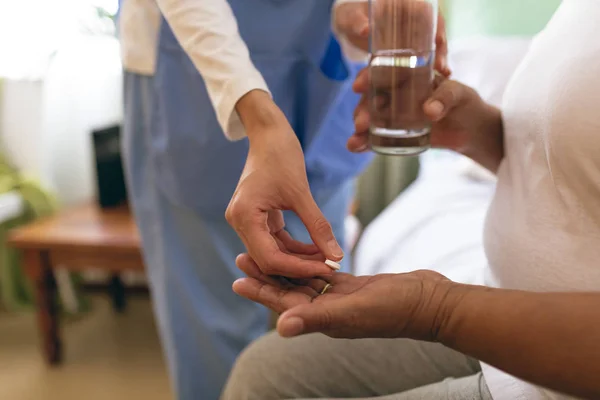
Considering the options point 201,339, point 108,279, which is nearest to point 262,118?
point 201,339

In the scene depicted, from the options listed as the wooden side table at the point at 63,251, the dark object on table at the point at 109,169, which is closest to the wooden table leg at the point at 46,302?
the wooden side table at the point at 63,251

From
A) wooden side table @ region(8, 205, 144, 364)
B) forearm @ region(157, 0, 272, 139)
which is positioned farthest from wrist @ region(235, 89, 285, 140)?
wooden side table @ region(8, 205, 144, 364)

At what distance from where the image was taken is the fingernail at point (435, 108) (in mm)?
708

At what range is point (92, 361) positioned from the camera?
182 centimetres

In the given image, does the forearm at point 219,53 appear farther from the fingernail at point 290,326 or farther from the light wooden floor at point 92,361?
the light wooden floor at point 92,361

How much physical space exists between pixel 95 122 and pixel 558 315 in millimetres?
1933

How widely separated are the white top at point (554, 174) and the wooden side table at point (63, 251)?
3.94ft

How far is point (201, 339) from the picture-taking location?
108cm

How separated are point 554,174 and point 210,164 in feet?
1.69

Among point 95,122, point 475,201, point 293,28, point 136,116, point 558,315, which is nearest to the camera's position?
point 558,315

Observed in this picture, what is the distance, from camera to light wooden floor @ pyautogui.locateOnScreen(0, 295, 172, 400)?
1668 mm

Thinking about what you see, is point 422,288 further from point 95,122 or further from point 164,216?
point 95,122

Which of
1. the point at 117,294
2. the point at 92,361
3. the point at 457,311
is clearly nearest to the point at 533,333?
the point at 457,311

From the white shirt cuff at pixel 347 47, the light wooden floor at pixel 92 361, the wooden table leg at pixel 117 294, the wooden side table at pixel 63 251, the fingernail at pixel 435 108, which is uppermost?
the white shirt cuff at pixel 347 47
